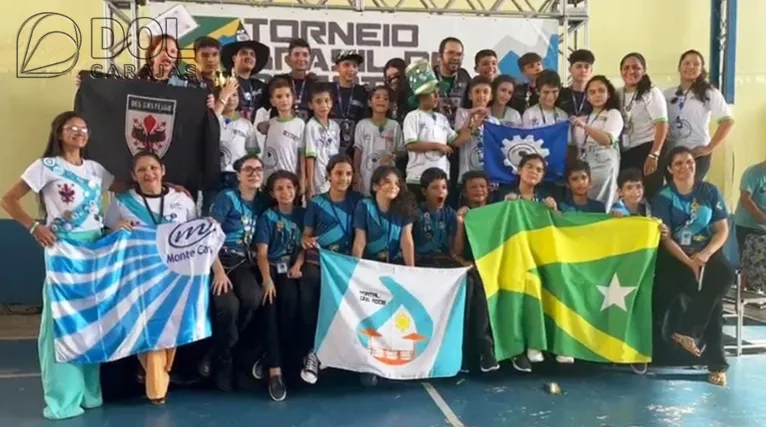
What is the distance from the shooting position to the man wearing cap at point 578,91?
15.6ft

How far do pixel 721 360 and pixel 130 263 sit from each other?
3.24m

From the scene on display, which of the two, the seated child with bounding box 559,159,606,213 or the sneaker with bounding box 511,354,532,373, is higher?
the seated child with bounding box 559,159,606,213

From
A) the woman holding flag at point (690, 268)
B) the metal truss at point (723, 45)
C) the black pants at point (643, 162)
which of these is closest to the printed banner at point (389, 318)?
the woman holding flag at point (690, 268)

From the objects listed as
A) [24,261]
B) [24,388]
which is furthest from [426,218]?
[24,261]

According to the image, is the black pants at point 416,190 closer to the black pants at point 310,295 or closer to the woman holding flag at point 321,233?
the woman holding flag at point 321,233

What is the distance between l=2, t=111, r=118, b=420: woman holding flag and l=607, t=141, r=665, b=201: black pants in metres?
3.20

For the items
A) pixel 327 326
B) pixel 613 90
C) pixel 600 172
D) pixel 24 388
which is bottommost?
pixel 24 388

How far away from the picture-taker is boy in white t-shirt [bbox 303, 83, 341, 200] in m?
4.42

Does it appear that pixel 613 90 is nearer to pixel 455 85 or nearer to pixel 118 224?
pixel 455 85

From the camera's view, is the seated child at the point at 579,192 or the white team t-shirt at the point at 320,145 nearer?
the seated child at the point at 579,192

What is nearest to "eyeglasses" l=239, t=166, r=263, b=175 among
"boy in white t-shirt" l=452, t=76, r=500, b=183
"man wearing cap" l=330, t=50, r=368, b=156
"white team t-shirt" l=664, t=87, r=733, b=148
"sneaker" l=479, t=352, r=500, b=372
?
"man wearing cap" l=330, t=50, r=368, b=156

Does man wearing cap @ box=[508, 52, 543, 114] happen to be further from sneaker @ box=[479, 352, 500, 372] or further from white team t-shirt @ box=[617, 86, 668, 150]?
sneaker @ box=[479, 352, 500, 372]

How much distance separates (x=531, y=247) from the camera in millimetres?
4105

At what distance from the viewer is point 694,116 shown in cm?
473
